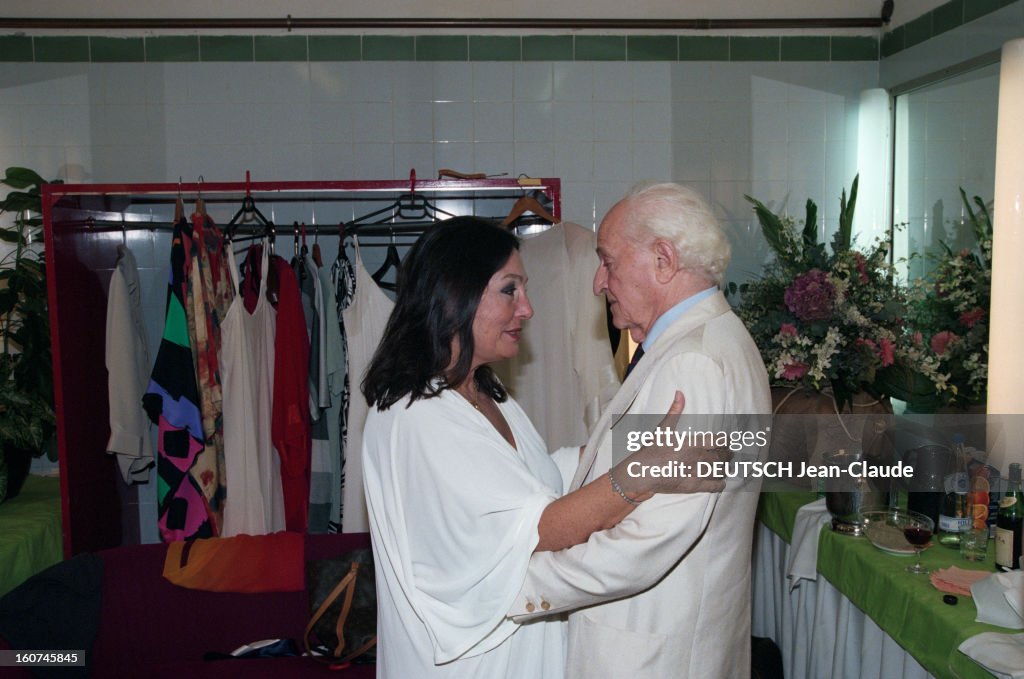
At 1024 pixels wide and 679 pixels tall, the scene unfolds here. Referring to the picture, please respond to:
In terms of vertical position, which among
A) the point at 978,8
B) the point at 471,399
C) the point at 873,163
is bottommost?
the point at 471,399

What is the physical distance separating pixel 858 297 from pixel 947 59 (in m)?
1.46

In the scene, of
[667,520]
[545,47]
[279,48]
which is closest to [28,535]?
[279,48]

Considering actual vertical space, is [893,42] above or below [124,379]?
above

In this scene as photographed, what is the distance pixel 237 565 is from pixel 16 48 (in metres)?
2.95

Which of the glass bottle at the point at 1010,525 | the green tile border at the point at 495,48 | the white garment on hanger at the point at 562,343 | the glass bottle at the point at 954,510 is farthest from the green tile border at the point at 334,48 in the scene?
the glass bottle at the point at 1010,525

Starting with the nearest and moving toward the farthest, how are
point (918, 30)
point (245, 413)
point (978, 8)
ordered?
1. point (245, 413)
2. point (978, 8)
3. point (918, 30)

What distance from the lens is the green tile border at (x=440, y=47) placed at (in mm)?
4176

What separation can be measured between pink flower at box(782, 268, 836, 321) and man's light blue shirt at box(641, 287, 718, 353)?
5.06ft

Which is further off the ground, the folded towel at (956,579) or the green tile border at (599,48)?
the green tile border at (599,48)

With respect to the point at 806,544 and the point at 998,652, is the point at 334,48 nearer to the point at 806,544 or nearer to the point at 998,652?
the point at 806,544

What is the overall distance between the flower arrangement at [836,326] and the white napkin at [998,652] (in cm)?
128

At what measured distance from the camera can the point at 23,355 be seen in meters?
3.74

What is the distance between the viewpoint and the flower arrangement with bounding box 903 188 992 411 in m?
2.82

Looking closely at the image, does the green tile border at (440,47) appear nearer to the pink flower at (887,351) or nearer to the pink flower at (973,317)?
the pink flower at (887,351)
